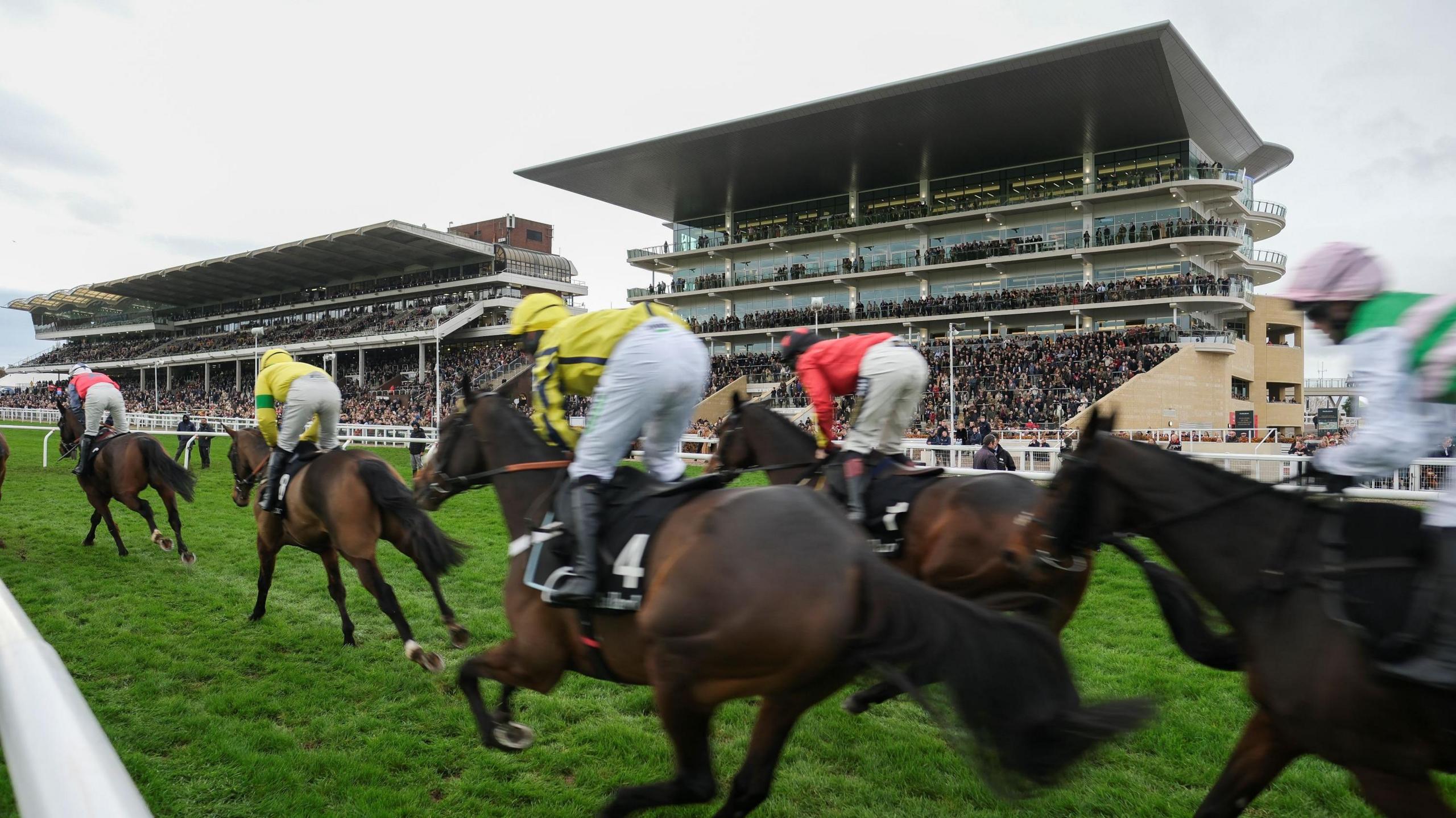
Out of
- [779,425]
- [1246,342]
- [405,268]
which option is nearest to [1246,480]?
[779,425]

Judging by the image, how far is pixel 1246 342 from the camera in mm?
33469

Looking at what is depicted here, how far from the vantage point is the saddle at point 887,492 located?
4398 millimetres

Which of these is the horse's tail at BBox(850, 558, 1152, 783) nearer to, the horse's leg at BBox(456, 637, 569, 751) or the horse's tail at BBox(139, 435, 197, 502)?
the horse's leg at BBox(456, 637, 569, 751)

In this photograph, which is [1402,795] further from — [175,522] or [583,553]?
[175,522]

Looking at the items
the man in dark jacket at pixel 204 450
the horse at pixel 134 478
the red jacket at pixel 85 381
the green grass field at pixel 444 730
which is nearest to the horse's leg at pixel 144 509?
the horse at pixel 134 478

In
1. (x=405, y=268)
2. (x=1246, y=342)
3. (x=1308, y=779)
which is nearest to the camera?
(x=1308, y=779)

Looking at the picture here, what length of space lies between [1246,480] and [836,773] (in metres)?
2.18

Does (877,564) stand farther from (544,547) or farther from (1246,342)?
(1246,342)

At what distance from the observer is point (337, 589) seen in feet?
18.5

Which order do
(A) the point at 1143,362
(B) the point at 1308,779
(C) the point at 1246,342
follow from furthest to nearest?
1. (C) the point at 1246,342
2. (A) the point at 1143,362
3. (B) the point at 1308,779

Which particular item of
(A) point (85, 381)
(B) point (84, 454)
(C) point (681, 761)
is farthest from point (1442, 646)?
(A) point (85, 381)

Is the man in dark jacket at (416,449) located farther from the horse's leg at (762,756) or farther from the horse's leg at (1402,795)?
the horse's leg at (1402,795)

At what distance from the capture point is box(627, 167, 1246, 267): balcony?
34.5m

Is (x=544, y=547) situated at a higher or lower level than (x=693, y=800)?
higher
